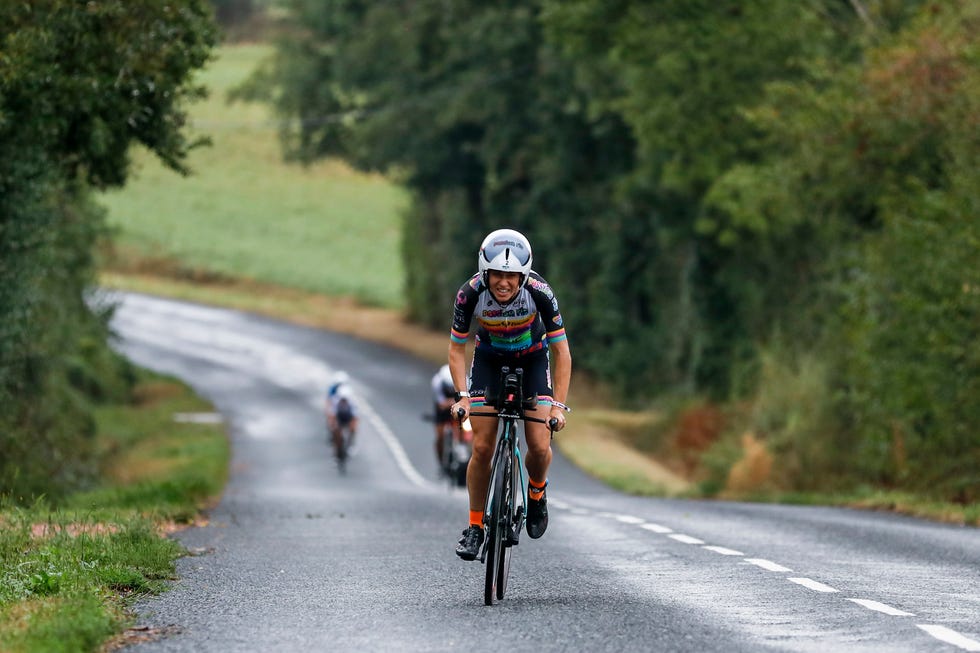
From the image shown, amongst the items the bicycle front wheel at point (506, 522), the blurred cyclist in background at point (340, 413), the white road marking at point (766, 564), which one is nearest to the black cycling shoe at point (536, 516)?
the bicycle front wheel at point (506, 522)

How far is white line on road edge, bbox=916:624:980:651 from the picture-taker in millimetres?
8516

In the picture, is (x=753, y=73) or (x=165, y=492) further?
(x=753, y=73)

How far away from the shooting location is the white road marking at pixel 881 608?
9.76m

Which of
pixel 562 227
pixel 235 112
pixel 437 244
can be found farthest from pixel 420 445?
pixel 235 112

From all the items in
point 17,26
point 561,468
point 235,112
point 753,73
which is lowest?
point 561,468

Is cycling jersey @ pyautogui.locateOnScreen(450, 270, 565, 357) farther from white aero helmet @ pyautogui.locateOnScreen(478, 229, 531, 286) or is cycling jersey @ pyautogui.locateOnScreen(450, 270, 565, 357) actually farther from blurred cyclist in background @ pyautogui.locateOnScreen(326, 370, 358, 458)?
blurred cyclist in background @ pyautogui.locateOnScreen(326, 370, 358, 458)

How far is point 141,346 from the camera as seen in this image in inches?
2360

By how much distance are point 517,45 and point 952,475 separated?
82.8 feet

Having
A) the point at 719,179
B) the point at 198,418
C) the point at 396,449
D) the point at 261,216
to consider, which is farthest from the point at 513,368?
the point at 261,216

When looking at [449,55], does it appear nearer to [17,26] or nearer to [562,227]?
[562,227]

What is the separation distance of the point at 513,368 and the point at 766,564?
312 cm

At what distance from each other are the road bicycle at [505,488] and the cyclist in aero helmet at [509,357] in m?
0.08

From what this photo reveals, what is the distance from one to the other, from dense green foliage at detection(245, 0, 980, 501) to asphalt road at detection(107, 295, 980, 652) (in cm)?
388

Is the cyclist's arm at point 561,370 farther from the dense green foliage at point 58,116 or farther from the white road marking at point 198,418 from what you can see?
the white road marking at point 198,418
